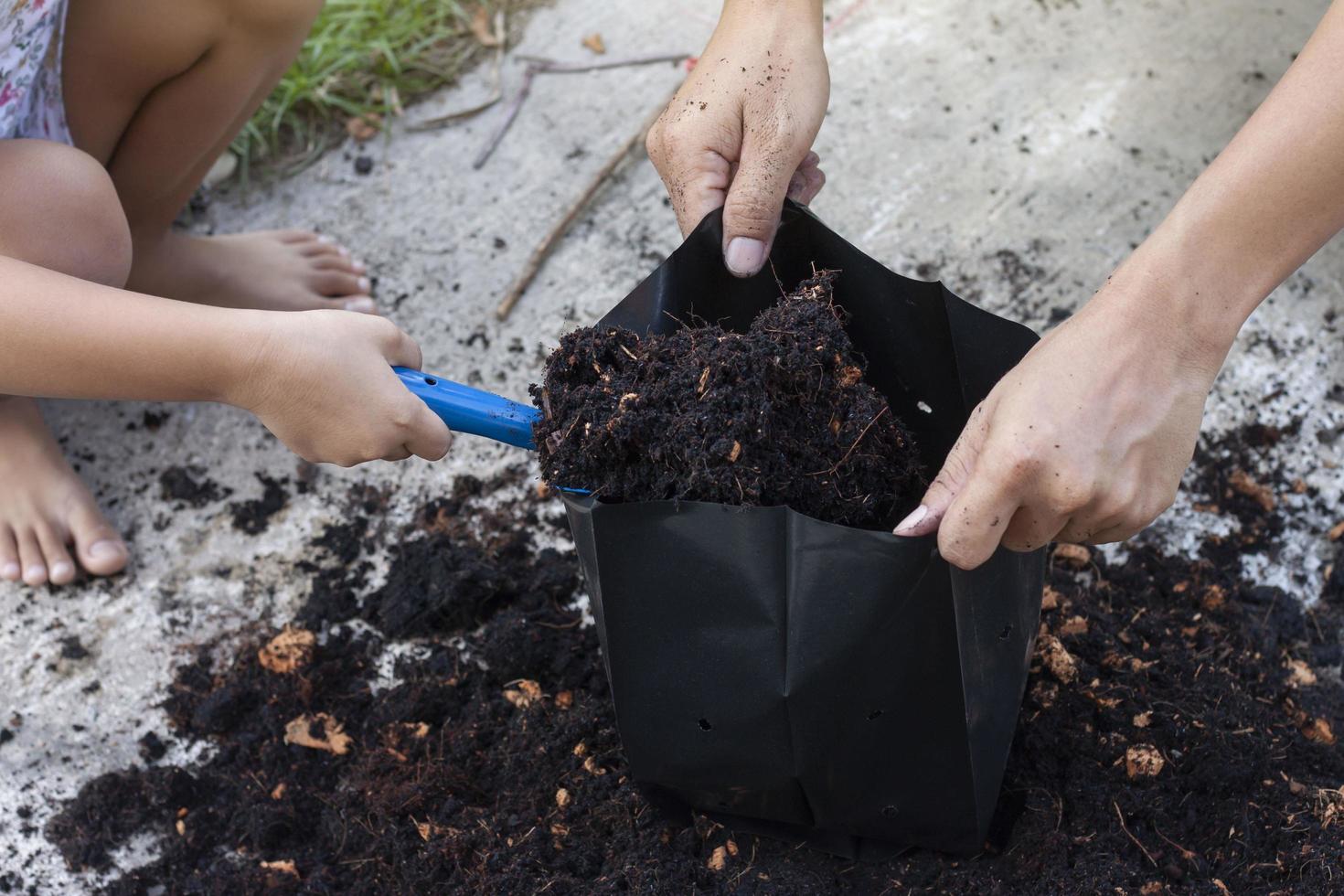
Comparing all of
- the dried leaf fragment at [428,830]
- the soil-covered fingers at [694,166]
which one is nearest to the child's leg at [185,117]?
the soil-covered fingers at [694,166]

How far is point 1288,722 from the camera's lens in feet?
4.25

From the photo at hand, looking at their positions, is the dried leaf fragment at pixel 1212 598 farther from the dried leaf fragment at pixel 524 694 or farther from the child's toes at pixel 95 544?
the child's toes at pixel 95 544

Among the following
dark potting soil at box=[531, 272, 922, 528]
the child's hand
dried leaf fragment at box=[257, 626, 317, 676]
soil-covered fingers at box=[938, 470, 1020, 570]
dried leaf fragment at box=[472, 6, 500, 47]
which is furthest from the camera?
dried leaf fragment at box=[472, 6, 500, 47]

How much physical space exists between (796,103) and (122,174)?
3.56ft

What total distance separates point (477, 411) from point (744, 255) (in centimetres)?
36

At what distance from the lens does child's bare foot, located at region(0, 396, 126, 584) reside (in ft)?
5.34

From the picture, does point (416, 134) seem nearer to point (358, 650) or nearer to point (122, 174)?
point (122, 174)

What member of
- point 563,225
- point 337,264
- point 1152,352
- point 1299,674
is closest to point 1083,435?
point 1152,352

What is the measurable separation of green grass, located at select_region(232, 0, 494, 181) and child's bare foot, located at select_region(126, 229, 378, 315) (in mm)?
355

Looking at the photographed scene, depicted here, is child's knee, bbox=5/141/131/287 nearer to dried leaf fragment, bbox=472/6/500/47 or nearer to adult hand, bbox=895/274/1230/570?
adult hand, bbox=895/274/1230/570

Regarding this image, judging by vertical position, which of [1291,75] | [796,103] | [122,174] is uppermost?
[1291,75]

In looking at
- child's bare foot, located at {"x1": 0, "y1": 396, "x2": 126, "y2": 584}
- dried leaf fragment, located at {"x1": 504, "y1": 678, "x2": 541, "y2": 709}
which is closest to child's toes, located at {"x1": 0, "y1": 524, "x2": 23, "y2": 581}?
child's bare foot, located at {"x1": 0, "y1": 396, "x2": 126, "y2": 584}

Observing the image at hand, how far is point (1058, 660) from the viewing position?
133 cm

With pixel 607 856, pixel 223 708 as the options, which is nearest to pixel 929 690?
pixel 607 856
